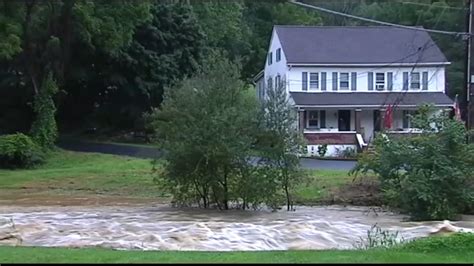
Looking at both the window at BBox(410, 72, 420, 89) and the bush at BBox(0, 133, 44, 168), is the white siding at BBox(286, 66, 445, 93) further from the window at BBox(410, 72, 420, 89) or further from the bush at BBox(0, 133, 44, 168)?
the bush at BBox(0, 133, 44, 168)

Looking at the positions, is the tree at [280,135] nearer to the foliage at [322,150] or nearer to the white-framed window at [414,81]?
the foliage at [322,150]

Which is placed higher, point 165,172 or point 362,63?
point 362,63

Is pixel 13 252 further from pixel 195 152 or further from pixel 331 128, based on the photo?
pixel 331 128

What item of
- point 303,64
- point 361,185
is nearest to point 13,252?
point 361,185

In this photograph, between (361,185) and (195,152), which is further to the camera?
(361,185)

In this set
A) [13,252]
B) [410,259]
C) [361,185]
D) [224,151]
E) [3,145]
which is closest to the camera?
[410,259]

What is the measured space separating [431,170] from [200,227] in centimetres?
876

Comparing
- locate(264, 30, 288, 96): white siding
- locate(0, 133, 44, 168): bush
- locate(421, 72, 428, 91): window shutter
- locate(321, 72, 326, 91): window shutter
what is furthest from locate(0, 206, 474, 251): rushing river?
locate(421, 72, 428, 91): window shutter

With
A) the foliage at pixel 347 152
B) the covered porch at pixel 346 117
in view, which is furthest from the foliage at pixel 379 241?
the covered porch at pixel 346 117

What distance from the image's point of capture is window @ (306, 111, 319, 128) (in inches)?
2196

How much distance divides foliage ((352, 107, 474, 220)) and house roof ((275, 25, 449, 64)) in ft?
94.9

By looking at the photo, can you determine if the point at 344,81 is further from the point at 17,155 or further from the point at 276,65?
the point at 17,155

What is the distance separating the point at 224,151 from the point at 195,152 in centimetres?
105

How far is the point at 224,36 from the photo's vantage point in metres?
70.3
